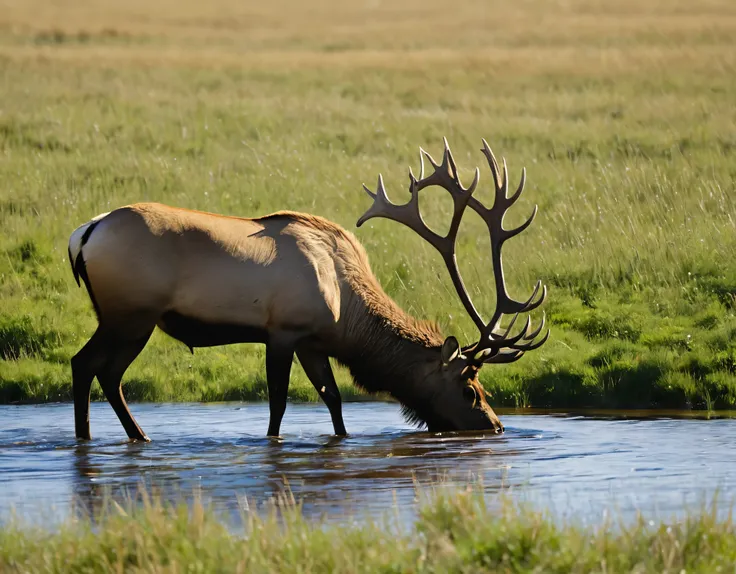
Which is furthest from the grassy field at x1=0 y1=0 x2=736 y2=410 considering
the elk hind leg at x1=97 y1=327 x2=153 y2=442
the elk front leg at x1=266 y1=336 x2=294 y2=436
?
the elk front leg at x1=266 y1=336 x2=294 y2=436

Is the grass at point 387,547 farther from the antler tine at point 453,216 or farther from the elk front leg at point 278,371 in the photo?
the antler tine at point 453,216

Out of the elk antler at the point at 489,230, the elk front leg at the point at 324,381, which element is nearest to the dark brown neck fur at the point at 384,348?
the elk front leg at the point at 324,381

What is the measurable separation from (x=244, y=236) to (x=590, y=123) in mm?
13292

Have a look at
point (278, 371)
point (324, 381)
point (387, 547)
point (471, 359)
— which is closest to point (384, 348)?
point (324, 381)

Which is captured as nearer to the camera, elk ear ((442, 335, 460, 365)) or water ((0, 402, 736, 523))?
water ((0, 402, 736, 523))

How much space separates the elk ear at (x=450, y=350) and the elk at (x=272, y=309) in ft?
0.03

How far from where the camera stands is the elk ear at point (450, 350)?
10289 mm

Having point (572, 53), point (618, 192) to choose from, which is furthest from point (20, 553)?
point (572, 53)

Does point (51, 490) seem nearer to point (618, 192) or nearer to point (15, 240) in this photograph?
point (15, 240)

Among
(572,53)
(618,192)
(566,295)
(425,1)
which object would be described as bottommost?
(566,295)

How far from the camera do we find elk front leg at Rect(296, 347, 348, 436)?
10.4 m

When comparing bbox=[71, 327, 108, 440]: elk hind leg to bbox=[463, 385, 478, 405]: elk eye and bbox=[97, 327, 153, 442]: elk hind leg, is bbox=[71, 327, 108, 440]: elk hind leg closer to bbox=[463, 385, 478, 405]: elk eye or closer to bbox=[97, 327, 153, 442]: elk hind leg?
bbox=[97, 327, 153, 442]: elk hind leg

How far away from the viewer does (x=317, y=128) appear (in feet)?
74.9

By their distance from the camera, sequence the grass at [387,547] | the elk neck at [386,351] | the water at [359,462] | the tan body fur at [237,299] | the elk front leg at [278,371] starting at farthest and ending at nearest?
the elk neck at [386,351] < the elk front leg at [278,371] < the tan body fur at [237,299] < the water at [359,462] < the grass at [387,547]
